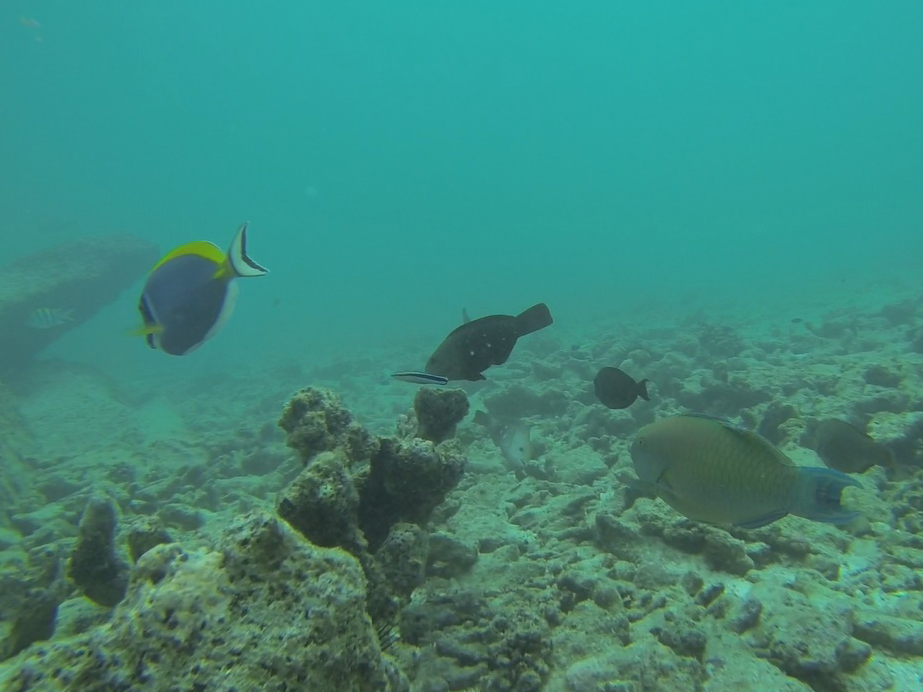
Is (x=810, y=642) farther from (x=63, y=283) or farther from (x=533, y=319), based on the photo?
(x=63, y=283)

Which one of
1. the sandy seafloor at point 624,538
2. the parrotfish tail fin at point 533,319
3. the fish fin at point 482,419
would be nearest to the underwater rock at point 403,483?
the sandy seafloor at point 624,538

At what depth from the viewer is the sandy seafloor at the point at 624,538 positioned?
7.55ft

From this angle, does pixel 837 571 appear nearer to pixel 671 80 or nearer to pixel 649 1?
pixel 649 1

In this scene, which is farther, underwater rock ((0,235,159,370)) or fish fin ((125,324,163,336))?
underwater rock ((0,235,159,370))

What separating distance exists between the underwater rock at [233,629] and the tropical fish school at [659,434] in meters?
1.32

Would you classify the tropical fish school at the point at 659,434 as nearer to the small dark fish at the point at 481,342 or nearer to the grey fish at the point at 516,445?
the small dark fish at the point at 481,342

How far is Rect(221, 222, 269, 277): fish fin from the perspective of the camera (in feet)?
8.05

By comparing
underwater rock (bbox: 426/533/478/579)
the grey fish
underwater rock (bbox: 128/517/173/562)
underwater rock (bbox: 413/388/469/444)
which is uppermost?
underwater rock (bbox: 413/388/469/444)

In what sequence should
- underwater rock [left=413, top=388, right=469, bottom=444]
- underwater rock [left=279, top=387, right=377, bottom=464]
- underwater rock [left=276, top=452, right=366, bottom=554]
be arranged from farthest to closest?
underwater rock [left=413, top=388, right=469, bottom=444], underwater rock [left=279, top=387, right=377, bottom=464], underwater rock [left=276, top=452, right=366, bottom=554]

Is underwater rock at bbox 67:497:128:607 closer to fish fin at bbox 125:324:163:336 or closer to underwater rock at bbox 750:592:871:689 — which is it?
fish fin at bbox 125:324:163:336

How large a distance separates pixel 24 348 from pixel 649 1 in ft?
594

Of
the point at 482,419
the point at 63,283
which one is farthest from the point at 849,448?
the point at 63,283

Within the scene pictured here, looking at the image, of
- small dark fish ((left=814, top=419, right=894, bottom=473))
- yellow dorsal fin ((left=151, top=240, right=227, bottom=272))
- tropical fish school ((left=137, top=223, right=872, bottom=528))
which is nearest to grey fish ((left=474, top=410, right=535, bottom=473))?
tropical fish school ((left=137, top=223, right=872, bottom=528))

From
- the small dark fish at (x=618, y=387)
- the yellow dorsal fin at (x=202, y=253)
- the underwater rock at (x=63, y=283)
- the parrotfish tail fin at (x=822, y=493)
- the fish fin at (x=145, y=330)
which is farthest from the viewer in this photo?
the underwater rock at (x=63, y=283)
